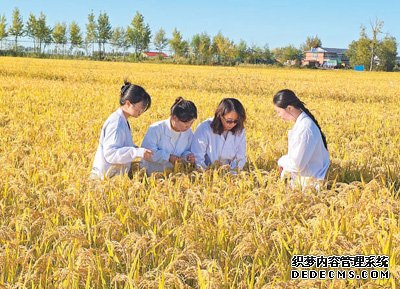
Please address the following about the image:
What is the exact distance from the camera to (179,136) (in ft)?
15.5

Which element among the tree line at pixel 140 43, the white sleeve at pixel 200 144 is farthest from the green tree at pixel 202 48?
the white sleeve at pixel 200 144

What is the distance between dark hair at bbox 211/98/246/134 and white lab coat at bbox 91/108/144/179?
895 mm

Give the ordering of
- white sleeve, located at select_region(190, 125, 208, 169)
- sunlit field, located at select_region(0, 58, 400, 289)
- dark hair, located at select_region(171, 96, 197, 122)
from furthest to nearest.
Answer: white sleeve, located at select_region(190, 125, 208, 169)
dark hair, located at select_region(171, 96, 197, 122)
sunlit field, located at select_region(0, 58, 400, 289)

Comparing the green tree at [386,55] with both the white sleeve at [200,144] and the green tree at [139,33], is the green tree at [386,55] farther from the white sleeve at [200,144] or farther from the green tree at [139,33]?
the white sleeve at [200,144]

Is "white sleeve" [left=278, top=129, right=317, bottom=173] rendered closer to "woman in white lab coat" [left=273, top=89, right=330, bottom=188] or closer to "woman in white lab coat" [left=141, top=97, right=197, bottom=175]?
→ "woman in white lab coat" [left=273, top=89, right=330, bottom=188]

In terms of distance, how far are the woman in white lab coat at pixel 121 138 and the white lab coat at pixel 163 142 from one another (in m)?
0.30

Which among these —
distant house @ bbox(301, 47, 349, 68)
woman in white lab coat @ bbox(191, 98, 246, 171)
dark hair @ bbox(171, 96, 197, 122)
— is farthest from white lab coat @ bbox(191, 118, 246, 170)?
distant house @ bbox(301, 47, 349, 68)

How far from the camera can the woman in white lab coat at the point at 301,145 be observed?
4.17 metres

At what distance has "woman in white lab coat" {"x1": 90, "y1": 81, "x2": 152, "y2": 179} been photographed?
412 centimetres

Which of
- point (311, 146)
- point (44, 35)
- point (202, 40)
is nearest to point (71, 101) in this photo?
point (311, 146)

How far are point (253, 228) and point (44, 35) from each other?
76806mm

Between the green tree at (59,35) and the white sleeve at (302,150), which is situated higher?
the green tree at (59,35)

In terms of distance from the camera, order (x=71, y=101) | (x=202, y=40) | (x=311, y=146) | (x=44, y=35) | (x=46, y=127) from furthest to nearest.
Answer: (x=202, y=40) → (x=44, y=35) → (x=71, y=101) → (x=46, y=127) → (x=311, y=146)

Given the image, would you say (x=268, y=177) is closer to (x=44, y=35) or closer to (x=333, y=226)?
(x=333, y=226)
